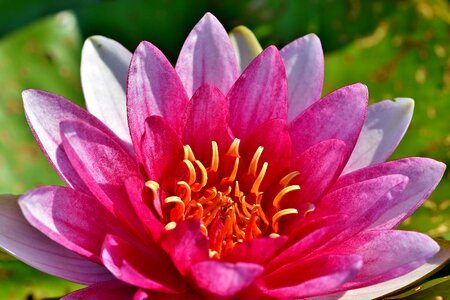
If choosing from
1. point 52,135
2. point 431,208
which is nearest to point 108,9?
point 52,135

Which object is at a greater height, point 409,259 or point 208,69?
point 208,69

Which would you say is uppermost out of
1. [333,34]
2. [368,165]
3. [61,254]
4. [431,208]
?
[333,34]

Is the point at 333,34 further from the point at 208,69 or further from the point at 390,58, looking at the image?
the point at 208,69

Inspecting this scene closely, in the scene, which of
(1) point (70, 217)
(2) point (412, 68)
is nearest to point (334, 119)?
(1) point (70, 217)

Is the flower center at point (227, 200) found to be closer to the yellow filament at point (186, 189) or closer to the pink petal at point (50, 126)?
the yellow filament at point (186, 189)

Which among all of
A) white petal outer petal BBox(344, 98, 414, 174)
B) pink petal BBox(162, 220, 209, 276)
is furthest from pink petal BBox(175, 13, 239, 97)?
pink petal BBox(162, 220, 209, 276)

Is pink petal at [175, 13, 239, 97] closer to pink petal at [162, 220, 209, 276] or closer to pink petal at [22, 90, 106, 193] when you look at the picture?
pink petal at [22, 90, 106, 193]

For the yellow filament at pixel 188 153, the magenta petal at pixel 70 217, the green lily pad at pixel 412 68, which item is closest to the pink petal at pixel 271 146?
the yellow filament at pixel 188 153
